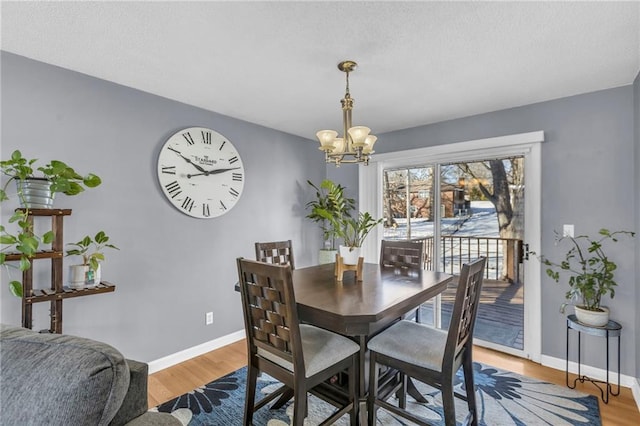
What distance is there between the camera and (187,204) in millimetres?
2846

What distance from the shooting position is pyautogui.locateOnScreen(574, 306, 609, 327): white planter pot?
229 centimetres

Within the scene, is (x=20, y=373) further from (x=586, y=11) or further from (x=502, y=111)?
(x=502, y=111)

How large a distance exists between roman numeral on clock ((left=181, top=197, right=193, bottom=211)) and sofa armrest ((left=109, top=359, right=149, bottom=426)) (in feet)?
6.52

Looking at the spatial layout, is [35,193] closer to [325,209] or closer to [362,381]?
[362,381]

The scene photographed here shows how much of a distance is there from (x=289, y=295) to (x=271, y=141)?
101 inches

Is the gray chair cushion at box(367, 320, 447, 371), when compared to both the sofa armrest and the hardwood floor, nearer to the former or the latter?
the sofa armrest

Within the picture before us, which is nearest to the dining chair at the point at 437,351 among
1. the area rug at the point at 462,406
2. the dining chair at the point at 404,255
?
the area rug at the point at 462,406

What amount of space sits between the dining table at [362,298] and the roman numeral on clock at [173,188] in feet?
4.41

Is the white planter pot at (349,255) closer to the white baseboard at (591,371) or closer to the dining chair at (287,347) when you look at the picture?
the dining chair at (287,347)

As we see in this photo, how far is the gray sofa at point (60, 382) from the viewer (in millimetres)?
771

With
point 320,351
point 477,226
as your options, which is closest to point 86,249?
point 320,351

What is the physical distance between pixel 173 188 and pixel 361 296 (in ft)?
6.48

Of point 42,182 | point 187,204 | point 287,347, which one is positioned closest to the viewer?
point 287,347

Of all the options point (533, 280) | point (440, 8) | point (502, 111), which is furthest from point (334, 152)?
→ point (533, 280)
